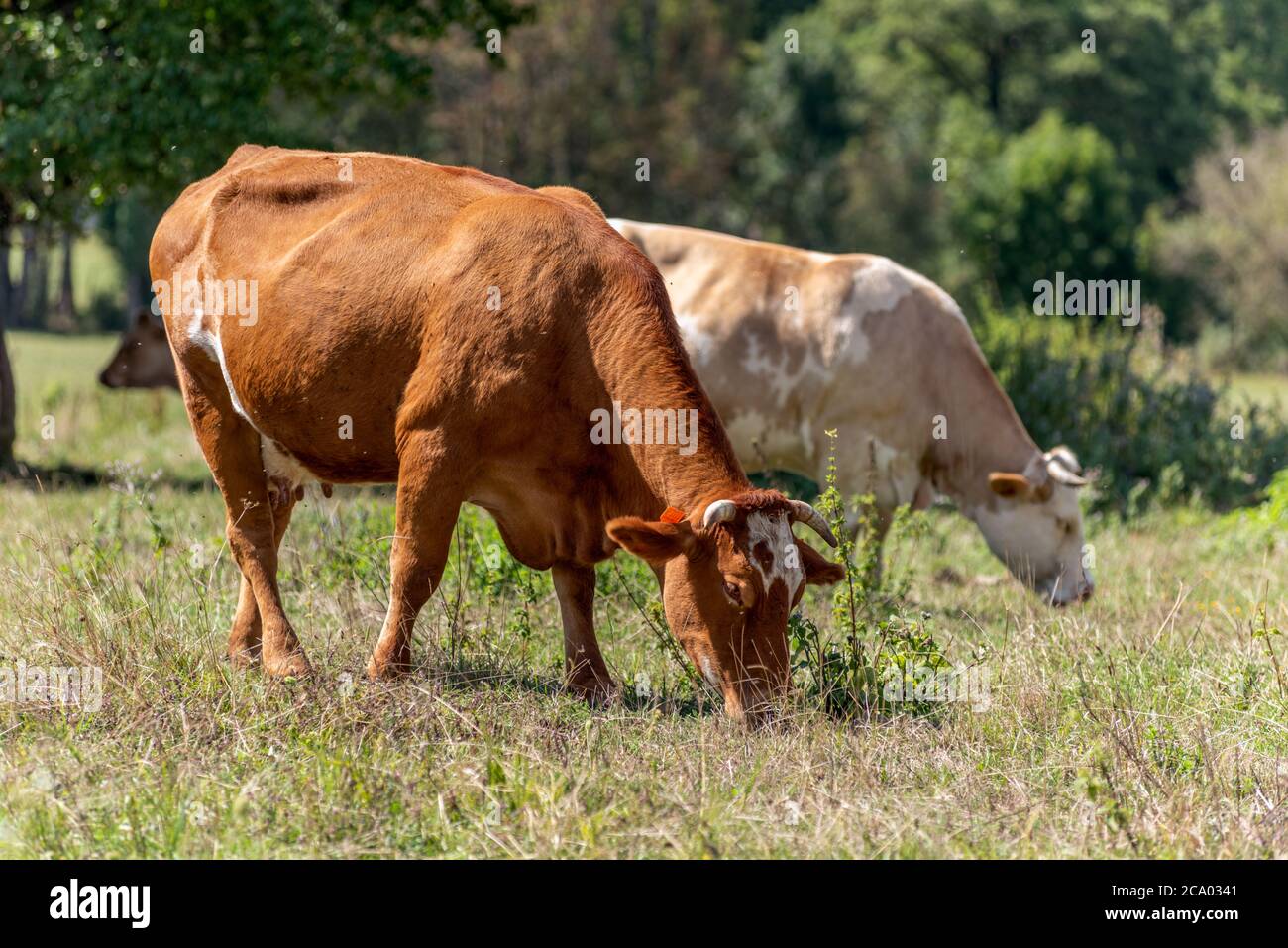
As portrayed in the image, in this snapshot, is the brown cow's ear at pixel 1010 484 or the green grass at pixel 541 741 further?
the brown cow's ear at pixel 1010 484

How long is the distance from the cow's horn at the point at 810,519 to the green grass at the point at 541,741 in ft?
2.11

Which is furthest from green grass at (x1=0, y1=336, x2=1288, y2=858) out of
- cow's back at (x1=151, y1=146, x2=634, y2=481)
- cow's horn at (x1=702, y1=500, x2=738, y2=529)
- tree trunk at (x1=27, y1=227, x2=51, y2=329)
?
tree trunk at (x1=27, y1=227, x2=51, y2=329)

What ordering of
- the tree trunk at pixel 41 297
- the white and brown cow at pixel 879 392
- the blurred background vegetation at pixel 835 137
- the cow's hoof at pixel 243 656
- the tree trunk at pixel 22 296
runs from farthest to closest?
the tree trunk at pixel 41 297 → the tree trunk at pixel 22 296 → the blurred background vegetation at pixel 835 137 → the white and brown cow at pixel 879 392 → the cow's hoof at pixel 243 656

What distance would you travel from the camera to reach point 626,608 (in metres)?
7.35

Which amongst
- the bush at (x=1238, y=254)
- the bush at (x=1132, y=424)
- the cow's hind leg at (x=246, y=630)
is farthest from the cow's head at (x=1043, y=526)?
the bush at (x=1238, y=254)

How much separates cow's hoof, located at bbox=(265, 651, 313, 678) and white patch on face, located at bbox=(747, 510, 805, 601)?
1.87 m

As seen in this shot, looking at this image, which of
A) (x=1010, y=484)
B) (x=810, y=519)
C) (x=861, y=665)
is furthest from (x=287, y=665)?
(x=1010, y=484)

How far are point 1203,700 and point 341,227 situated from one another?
154 inches

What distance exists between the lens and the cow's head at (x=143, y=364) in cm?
1539

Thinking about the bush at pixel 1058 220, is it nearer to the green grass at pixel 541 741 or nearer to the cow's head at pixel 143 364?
the cow's head at pixel 143 364

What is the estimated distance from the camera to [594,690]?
19.7 feet

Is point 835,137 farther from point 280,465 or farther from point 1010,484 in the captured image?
point 280,465

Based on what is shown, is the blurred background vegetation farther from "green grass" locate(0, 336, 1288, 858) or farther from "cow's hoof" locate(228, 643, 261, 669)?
"cow's hoof" locate(228, 643, 261, 669)

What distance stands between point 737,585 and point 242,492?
2.48 meters
